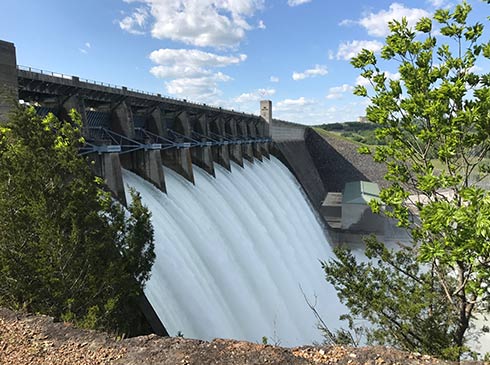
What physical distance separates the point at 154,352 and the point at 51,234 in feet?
11.5

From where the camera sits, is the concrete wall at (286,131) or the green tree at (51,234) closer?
the green tree at (51,234)

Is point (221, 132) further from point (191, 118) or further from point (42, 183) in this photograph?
point (42, 183)

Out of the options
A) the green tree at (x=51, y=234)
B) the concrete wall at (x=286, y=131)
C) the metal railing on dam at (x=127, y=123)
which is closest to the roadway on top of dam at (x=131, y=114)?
the metal railing on dam at (x=127, y=123)

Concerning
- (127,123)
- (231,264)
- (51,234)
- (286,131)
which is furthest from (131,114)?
(286,131)

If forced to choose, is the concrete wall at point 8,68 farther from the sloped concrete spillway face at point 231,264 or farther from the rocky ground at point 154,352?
the rocky ground at point 154,352

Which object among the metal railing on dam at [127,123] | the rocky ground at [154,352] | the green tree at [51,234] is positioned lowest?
the rocky ground at [154,352]

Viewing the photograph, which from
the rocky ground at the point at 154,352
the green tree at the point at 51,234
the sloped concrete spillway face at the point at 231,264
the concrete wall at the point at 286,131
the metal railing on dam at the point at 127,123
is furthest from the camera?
the concrete wall at the point at 286,131

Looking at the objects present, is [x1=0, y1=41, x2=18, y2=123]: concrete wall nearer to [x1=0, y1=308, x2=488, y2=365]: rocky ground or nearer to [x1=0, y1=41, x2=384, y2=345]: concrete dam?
[x1=0, y1=41, x2=384, y2=345]: concrete dam

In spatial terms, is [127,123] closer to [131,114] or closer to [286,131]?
[131,114]

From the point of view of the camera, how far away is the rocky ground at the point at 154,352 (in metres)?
5.02

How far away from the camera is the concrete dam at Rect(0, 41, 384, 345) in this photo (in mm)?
12883

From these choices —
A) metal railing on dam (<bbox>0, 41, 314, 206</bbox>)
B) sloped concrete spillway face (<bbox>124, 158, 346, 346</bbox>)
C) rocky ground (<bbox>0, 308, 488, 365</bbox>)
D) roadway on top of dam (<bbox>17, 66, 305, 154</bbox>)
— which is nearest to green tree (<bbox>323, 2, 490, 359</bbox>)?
rocky ground (<bbox>0, 308, 488, 365</bbox>)

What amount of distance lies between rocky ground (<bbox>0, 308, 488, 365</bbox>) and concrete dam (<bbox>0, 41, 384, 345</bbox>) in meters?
4.98

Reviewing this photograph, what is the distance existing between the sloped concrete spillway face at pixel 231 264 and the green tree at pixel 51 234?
11.3 ft
